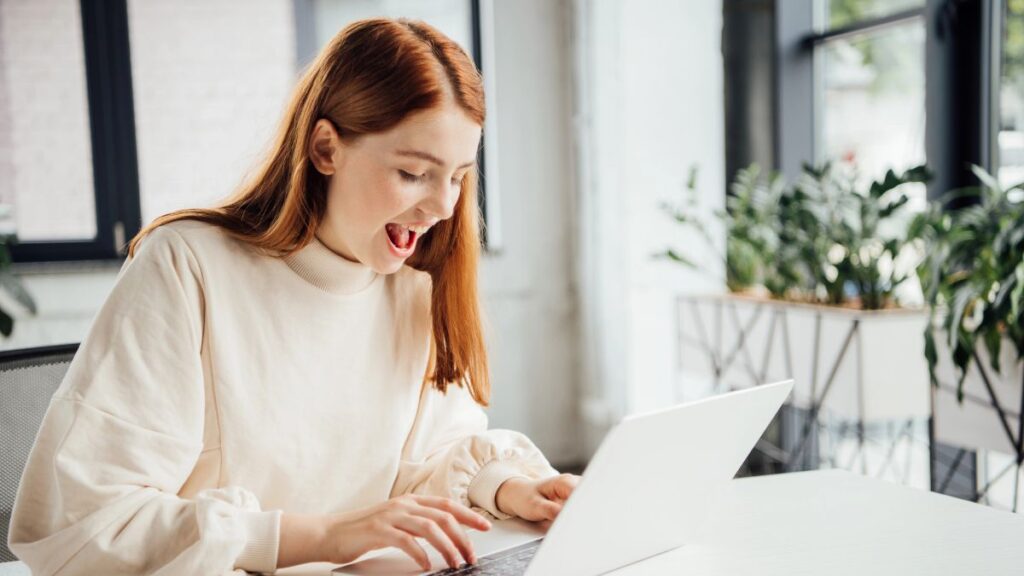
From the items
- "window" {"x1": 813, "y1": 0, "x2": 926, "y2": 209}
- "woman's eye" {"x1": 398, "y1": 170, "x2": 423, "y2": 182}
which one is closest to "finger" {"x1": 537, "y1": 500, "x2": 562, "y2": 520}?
"woman's eye" {"x1": 398, "y1": 170, "x2": 423, "y2": 182}

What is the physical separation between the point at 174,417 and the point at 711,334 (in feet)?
6.18

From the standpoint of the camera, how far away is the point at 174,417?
2.91ft

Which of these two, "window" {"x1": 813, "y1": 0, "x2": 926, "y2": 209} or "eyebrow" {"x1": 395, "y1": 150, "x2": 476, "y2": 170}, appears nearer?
→ "eyebrow" {"x1": 395, "y1": 150, "x2": 476, "y2": 170}

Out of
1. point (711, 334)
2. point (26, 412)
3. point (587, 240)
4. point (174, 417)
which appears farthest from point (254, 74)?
point (174, 417)

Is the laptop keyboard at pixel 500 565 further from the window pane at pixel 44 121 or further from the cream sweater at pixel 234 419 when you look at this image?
the window pane at pixel 44 121

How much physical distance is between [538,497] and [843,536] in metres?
0.31

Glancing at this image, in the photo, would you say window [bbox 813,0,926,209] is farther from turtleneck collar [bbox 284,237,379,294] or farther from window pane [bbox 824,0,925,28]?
turtleneck collar [bbox 284,237,379,294]

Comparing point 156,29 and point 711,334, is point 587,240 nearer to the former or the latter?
point 711,334

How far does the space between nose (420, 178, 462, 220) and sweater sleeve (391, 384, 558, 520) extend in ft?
0.89

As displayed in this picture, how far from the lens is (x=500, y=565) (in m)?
0.83

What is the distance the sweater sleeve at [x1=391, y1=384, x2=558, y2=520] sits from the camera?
41.5 inches

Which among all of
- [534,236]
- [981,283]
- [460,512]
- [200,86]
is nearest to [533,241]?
[534,236]

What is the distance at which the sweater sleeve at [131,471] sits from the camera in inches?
A: 31.3

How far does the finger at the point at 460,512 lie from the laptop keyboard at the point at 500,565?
32 mm
